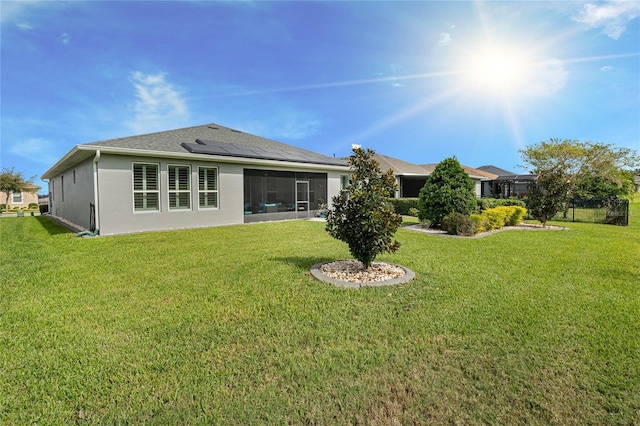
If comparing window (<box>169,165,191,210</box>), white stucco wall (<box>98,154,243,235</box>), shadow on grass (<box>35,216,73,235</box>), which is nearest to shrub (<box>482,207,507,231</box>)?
white stucco wall (<box>98,154,243,235</box>)

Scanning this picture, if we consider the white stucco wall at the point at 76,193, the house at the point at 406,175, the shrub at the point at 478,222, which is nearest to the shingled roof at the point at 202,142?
the white stucco wall at the point at 76,193

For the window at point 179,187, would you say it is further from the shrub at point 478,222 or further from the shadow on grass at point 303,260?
the shrub at point 478,222

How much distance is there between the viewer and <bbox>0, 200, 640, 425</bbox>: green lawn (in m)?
2.11

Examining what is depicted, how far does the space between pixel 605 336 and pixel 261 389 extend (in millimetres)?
3626

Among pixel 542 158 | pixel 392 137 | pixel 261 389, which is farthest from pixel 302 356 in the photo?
pixel 542 158

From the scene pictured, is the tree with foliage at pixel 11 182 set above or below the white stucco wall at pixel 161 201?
above

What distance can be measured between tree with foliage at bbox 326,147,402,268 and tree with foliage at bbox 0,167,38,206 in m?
40.9

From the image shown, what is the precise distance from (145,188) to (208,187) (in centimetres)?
235

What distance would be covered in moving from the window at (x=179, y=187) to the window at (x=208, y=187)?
0.48 meters

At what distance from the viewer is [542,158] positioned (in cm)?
2252

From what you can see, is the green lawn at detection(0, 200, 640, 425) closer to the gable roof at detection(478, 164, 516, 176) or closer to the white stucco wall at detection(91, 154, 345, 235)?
the white stucco wall at detection(91, 154, 345, 235)

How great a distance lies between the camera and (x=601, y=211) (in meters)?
15.9

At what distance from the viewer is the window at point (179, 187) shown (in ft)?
37.4

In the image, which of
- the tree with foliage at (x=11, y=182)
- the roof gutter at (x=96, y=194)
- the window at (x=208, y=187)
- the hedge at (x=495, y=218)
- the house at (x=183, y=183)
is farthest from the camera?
the tree with foliage at (x=11, y=182)
